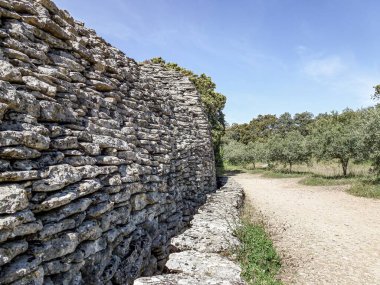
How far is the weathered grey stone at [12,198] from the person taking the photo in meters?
2.41

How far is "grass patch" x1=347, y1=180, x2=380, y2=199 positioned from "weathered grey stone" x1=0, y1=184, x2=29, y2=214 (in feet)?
52.1

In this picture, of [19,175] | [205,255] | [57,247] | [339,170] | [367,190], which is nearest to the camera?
[19,175]

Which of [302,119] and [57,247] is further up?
[302,119]

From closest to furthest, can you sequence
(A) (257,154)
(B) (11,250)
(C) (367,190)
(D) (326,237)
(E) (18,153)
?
1. (B) (11,250)
2. (E) (18,153)
3. (D) (326,237)
4. (C) (367,190)
5. (A) (257,154)

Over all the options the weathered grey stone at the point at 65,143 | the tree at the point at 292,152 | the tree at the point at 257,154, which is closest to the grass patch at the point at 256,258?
the weathered grey stone at the point at 65,143

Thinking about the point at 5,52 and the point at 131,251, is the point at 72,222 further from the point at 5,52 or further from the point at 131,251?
the point at 5,52

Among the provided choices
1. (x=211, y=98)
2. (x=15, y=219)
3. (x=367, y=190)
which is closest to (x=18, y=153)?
(x=15, y=219)

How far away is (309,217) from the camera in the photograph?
37.1 ft

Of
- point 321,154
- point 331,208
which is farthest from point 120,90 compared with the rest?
point 321,154

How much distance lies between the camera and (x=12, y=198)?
8.14 ft

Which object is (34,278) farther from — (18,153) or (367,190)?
(367,190)

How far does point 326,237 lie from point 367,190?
8811 millimetres

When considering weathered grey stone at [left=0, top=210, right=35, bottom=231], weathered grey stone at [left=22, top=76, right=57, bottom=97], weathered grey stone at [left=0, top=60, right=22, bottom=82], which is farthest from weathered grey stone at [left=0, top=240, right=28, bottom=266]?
weathered grey stone at [left=22, top=76, right=57, bottom=97]

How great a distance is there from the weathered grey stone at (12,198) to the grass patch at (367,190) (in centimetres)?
1588
